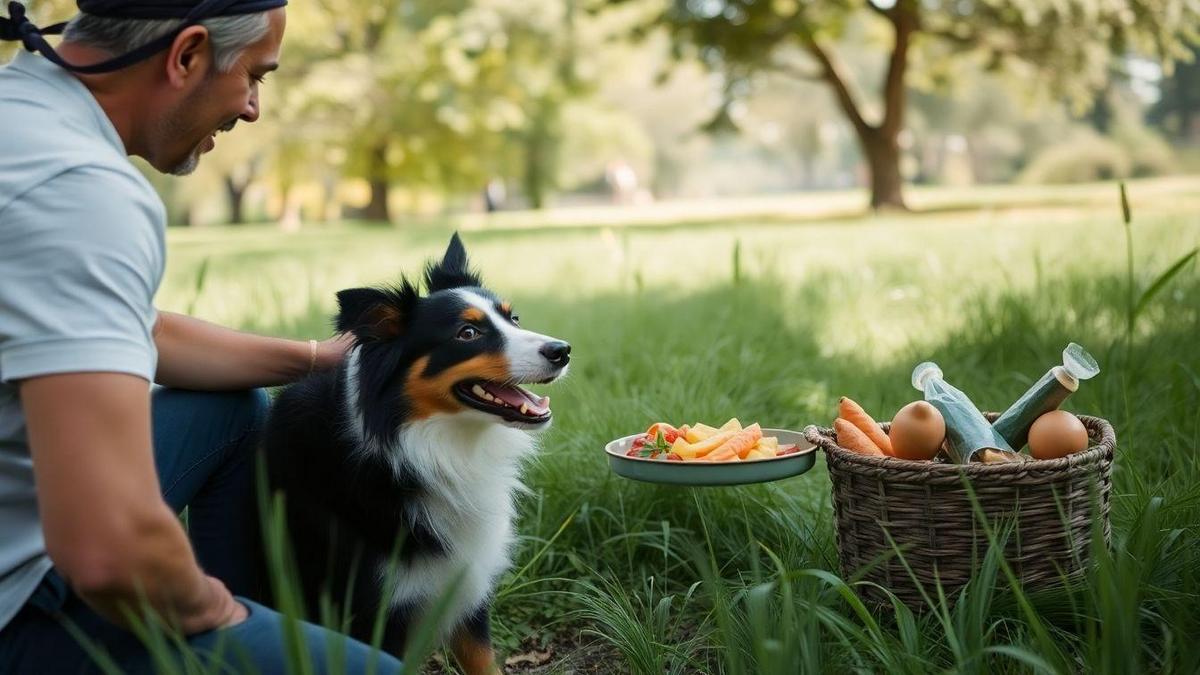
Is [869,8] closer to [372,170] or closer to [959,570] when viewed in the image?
[372,170]

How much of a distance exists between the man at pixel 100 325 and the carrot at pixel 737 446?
3.64ft

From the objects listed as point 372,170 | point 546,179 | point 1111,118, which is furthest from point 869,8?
point 1111,118

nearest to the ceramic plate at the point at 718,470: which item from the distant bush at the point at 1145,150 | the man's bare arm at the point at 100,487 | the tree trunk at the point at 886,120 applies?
the man's bare arm at the point at 100,487

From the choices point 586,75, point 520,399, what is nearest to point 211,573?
point 520,399

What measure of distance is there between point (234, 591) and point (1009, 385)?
10.1ft

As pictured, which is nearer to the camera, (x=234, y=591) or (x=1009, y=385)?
(x=234, y=591)

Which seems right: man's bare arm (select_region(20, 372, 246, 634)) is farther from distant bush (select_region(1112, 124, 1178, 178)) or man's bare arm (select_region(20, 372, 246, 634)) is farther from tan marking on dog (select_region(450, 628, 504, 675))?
distant bush (select_region(1112, 124, 1178, 178))

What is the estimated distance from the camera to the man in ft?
4.45

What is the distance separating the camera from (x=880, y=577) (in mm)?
2502

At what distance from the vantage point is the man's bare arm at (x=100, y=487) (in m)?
1.35

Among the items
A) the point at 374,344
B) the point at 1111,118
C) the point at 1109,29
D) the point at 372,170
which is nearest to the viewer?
the point at 374,344

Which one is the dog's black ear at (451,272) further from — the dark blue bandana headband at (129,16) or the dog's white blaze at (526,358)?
the dark blue bandana headband at (129,16)

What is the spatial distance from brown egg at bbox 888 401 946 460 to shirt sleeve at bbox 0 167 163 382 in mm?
1673

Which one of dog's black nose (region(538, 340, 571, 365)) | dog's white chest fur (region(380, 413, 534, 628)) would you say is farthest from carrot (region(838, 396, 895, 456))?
dog's white chest fur (region(380, 413, 534, 628))
